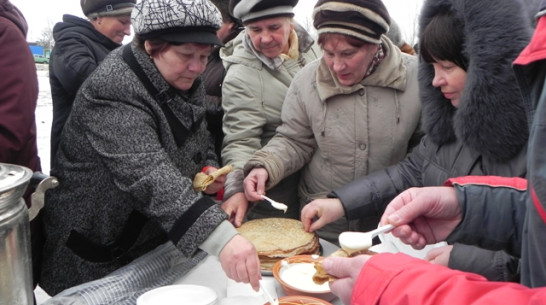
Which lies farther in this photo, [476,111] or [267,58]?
[267,58]

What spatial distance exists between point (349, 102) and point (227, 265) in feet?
3.10

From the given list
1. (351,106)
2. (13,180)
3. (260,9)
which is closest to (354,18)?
(351,106)

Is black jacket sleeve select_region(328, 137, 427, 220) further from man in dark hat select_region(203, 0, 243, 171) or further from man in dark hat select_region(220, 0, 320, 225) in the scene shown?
man in dark hat select_region(203, 0, 243, 171)

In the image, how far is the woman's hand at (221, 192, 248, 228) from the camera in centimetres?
180

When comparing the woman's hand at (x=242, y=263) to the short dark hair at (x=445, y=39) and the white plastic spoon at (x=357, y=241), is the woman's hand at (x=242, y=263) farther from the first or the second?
the short dark hair at (x=445, y=39)

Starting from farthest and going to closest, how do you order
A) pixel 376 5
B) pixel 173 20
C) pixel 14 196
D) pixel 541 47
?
pixel 376 5 < pixel 173 20 < pixel 14 196 < pixel 541 47

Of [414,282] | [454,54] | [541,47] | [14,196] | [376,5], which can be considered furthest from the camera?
[376,5]

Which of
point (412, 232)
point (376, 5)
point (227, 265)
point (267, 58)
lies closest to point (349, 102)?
point (376, 5)

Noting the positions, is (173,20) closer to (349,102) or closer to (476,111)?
(349,102)

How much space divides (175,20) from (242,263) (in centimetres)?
74

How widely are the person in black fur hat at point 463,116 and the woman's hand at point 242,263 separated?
1.57ft

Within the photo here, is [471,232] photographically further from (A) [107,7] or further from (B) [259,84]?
(A) [107,7]

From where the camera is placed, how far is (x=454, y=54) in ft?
5.10

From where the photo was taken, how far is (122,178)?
1386 mm
